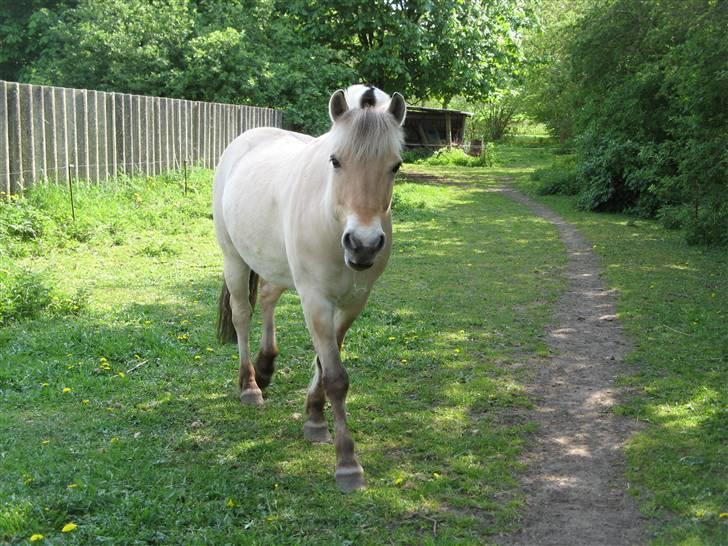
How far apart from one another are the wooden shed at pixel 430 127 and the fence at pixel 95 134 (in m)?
17.1

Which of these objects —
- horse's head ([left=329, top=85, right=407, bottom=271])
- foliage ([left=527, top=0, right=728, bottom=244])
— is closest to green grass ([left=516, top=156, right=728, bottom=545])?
foliage ([left=527, top=0, right=728, bottom=244])

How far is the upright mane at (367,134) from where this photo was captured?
3480 millimetres

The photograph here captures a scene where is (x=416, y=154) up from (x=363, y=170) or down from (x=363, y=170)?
up

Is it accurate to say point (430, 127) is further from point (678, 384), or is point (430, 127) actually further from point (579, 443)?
point (579, 443)

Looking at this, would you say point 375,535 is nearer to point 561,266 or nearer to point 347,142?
point 347,142

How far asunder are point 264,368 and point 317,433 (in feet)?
3.03

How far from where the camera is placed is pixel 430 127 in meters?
33.7

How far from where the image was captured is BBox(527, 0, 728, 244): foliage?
10156 millimetres

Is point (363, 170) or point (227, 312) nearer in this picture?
point (363, 170)

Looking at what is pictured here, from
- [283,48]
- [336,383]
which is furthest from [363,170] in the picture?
[283,48]

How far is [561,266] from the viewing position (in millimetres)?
10180

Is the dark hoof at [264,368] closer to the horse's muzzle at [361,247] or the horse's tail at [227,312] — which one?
the horse's tail at [227,312]

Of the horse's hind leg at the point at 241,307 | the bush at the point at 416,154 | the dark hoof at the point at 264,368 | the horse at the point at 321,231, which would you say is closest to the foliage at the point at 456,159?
the bush at the point at 416,154

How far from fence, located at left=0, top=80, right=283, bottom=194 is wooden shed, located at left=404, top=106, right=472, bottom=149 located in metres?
17.1
